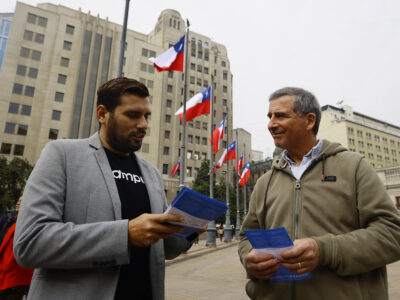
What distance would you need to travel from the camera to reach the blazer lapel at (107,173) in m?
1.77

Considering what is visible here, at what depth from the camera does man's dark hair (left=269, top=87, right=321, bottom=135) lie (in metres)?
2.37

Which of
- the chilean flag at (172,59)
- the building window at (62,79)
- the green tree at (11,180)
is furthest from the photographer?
the building window at (62,79)

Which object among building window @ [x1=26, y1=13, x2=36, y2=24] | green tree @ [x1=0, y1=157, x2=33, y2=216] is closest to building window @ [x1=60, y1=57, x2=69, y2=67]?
building window @ [x1=26, y1=13, x2=36, y2=24]

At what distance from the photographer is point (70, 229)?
4.87 ft

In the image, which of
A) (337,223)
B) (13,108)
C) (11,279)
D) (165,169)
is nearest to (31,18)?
(13,108)

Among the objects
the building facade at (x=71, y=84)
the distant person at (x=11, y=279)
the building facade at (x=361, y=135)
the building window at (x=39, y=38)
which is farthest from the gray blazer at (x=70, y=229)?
the building facade at (x=361, y=135)

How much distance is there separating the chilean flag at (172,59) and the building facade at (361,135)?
64.0 metres

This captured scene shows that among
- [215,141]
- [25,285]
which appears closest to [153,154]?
[215,141]

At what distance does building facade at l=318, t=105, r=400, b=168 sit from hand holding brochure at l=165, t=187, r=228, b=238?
7237 cm

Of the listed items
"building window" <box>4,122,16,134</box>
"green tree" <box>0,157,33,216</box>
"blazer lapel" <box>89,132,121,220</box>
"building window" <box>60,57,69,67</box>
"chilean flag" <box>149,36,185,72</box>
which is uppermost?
"building window" <box>60,57,69,67</box>

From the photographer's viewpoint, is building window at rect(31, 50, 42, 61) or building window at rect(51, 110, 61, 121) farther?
building window at rect(31, 50, 42, 61)

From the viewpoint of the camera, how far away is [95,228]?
1506 millimetres

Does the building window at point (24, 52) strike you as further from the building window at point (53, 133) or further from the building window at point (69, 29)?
the building window at point (53, 133)

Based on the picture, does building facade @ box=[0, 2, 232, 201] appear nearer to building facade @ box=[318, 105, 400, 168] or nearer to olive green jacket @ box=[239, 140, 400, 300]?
olive green jacket @ box=[239, 140, 400, 300]
